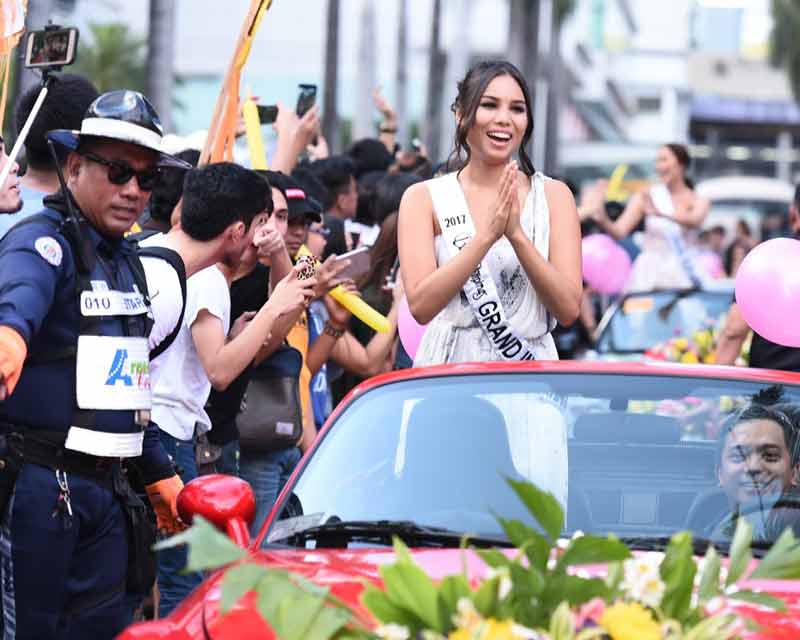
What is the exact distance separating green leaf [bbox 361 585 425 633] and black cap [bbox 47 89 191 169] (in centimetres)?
229

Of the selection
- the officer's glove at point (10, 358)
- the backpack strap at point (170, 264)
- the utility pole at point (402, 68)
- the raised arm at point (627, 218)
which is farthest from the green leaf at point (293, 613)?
the utility pole at point (402, 68)

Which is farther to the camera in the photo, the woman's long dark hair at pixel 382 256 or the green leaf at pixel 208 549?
the woman's long dark hair at pixel 382 256

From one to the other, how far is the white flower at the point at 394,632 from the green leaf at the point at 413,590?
0.11 ft

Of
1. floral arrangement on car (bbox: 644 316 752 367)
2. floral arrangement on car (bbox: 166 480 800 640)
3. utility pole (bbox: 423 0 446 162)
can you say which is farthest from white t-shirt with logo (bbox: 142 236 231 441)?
utility pole (bbox: 423 0 446 162)

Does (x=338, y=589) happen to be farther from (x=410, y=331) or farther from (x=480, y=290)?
(x=410, y=331)

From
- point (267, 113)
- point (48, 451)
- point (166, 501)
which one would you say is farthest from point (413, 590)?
point (267, 113)

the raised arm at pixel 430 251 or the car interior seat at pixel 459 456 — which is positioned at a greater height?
the raised arm at pixel 430 251

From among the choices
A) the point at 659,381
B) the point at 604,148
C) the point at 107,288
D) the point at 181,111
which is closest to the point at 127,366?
the point at 107,288

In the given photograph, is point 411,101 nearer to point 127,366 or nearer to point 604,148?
point 604,148

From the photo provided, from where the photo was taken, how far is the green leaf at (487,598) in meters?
3.23

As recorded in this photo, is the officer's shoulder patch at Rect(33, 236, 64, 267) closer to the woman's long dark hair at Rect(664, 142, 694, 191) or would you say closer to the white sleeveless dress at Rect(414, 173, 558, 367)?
the white sleeveless dress at Rect(414, 173, 558, 367)

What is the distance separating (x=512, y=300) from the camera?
21.1ft

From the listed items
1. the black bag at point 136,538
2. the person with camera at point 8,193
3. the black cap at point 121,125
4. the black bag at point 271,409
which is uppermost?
the black cap at point 121,125

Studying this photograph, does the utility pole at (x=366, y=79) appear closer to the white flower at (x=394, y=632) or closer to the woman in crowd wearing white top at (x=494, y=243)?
the woman in crowd wearing white top at (x=494, y=243)
